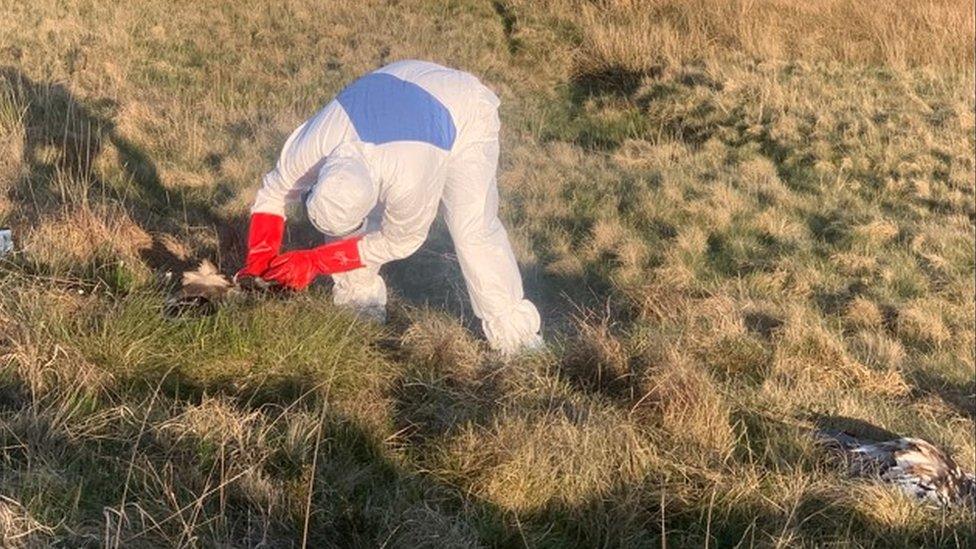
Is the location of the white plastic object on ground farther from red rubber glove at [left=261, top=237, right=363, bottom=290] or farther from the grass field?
red rubber glove at [left=261, top=237, right=363, bottom=290]

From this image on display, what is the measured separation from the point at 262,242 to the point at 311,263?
22 centimetres

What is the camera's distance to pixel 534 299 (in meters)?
7.00

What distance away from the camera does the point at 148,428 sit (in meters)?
3.84

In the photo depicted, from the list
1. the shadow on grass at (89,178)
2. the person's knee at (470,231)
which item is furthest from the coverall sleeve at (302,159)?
the shadow on grass at (89,178)

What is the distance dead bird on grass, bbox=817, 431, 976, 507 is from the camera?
4.65 m

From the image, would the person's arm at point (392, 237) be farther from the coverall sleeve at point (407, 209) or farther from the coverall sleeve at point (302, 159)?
the coverall sleeve at point (302, 159)

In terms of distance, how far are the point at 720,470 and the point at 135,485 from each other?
2133mm

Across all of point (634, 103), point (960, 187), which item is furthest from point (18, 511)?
point (634, 103)

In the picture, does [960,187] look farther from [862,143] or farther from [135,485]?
[135,485]

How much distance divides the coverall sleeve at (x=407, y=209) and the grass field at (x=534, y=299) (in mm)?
355

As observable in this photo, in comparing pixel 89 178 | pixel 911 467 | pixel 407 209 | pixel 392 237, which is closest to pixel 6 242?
pixel 392 237

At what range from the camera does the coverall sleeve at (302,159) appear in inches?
192

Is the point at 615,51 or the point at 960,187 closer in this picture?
the point at 960,187

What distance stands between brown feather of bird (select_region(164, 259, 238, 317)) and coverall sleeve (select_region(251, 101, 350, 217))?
355 mm
